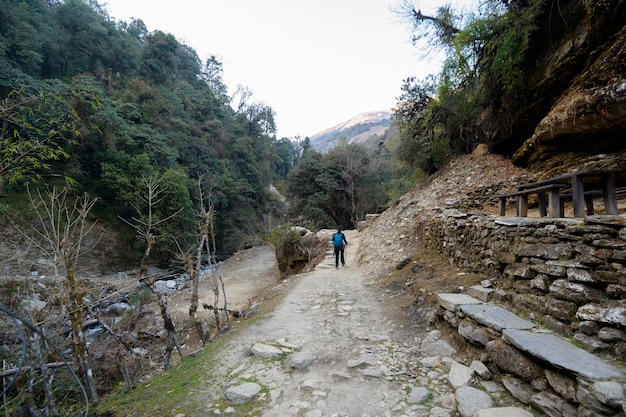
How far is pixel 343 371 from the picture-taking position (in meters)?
3.09

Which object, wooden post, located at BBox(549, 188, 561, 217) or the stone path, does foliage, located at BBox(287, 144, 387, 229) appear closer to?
the stone path

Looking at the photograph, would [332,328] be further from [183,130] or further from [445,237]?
[183,130]

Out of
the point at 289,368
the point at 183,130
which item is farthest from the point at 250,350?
the point at 183,130

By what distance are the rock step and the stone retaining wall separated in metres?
0.19

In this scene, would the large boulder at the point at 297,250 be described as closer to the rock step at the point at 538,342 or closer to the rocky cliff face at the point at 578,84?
the rocky cliff face at the point at 578,84

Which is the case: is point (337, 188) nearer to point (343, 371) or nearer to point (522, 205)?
point (522, 205)

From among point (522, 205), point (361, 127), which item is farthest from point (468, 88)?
point (361, 127)

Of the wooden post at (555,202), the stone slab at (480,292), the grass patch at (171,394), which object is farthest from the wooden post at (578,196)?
the grass patch at (171,394)

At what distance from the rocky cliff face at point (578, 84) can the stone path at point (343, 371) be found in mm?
5520

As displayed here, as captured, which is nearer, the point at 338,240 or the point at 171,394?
the point at 171,394

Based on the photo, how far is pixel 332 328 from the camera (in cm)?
445

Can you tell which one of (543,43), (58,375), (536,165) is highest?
(543,43)

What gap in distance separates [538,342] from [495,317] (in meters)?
0.59

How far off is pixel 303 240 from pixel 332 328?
952cm
